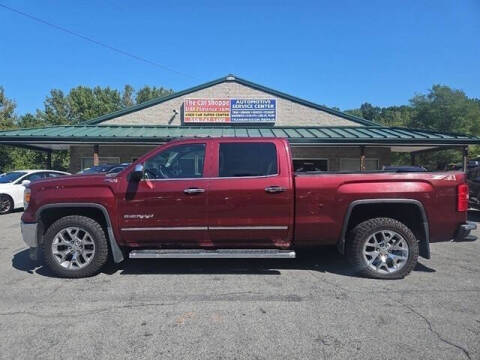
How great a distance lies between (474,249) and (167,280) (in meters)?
5.95

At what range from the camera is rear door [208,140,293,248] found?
471 cm

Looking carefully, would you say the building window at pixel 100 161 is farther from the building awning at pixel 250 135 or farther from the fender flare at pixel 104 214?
the fender flare at pixel 104 214

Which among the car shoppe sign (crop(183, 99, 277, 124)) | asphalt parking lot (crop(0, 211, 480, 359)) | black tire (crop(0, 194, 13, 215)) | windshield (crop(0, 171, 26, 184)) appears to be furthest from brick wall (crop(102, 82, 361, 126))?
asphalt parking lot (crop(0, 211, 480, 359))

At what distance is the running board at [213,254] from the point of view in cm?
462

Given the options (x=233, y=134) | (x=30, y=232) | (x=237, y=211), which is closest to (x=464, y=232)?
(x=237, y=211)

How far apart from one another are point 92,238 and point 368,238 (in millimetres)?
3831

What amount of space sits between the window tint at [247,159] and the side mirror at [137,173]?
1068 mm

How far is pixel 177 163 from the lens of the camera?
4.95 meters

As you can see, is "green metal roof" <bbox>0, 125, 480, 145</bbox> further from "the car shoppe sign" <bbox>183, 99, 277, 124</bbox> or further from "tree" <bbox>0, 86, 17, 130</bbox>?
"tree" <bbox>0, 86, 17, 130</bbox>

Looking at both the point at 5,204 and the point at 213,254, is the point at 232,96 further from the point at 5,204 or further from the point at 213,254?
the point at 213,254

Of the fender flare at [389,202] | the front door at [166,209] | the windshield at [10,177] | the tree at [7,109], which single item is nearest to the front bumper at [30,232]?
the front door at [166,209]

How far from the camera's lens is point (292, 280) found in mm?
4746

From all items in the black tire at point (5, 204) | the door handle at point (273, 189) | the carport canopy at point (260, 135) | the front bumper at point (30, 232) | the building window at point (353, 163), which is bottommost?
the black tire at point (5, 204)

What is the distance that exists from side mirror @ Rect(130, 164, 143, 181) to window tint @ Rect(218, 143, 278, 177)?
3.50 ft
